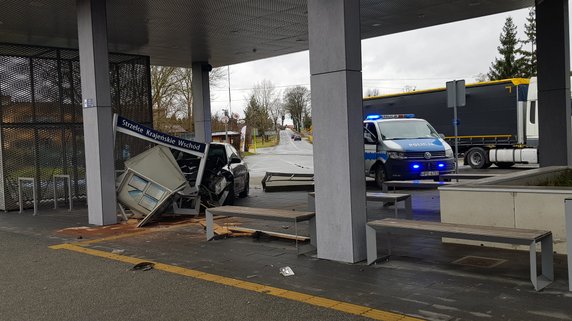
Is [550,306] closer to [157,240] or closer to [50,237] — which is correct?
[157,240]

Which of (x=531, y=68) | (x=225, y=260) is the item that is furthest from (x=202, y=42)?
(x=531, y=68)

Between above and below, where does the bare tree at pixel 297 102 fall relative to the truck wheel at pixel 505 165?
above

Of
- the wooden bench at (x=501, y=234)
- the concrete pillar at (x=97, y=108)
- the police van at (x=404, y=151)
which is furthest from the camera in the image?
the police van at (x=404, y=151)

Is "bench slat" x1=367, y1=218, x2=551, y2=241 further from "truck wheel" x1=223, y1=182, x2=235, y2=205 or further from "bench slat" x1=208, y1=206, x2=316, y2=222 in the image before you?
"truck wheel" x1=223, y1=182, x2=235, y2=205

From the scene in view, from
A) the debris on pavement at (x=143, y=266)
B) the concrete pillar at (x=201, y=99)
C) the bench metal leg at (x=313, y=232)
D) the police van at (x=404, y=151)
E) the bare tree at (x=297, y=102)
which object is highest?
the bare tree at (x=297, y=102)

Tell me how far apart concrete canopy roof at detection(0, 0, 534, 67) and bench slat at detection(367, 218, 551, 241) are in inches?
268

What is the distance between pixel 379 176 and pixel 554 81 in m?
5.34

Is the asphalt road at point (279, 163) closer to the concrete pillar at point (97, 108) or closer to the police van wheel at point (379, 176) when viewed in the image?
the police van wheel at point (379, 176)

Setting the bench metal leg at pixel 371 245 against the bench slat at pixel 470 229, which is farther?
the bench metal leg at pixel 371 245

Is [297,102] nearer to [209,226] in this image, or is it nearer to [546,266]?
[209,226]

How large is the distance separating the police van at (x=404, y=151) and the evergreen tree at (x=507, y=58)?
49333 millimetres

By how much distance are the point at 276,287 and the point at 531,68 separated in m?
59.7

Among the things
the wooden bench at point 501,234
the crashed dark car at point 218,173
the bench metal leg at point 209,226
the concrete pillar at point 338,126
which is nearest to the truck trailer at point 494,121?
the crashed dark car at point 218,173

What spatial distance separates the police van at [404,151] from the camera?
48.2 feet
